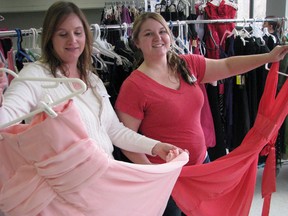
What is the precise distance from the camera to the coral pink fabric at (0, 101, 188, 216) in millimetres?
674

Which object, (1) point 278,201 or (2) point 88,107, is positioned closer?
(2) point 88,107

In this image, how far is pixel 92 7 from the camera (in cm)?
385

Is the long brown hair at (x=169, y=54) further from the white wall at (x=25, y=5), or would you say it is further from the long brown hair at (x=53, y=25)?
the white wall at (x=25, y=5)

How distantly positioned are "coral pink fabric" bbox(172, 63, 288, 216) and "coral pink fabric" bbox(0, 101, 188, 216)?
599mm

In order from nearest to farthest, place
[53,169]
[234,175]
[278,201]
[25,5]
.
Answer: [53,169], [234,175], [278,201], [25,5]

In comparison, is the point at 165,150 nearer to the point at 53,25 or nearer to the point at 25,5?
the point at 53,25

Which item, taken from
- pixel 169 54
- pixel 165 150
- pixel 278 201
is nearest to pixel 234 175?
pixel 165 150

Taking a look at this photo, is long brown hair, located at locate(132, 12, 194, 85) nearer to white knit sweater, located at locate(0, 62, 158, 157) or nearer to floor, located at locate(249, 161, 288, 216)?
white knit sweater, located at locate(0, 62, 158, 157)

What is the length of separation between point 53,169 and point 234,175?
0.89m

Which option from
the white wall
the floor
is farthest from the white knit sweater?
the white wall

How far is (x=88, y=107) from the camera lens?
1116mm

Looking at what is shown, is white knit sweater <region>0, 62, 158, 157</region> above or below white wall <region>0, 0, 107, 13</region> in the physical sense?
below

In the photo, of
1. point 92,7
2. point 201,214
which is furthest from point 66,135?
point 92,7

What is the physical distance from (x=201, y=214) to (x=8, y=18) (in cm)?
355
